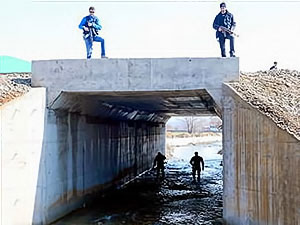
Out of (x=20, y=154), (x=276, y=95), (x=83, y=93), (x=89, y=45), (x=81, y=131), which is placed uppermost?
(x=89, y=45)

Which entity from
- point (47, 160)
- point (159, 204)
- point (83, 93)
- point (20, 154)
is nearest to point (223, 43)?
point (83, 93)

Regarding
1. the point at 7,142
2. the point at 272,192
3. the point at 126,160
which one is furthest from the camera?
the point at 126,160

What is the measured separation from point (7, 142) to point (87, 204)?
5.71 m

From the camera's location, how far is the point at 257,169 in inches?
373

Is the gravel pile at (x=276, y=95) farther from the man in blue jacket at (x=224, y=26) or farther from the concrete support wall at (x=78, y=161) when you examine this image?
the concrete support wall at (x=78, y=161)

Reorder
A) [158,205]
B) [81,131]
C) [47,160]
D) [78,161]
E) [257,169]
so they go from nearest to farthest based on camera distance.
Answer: [257,169] < [47,160] < [78,161] < [81,131] < [158,205]

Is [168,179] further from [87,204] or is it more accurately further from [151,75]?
[151,75]

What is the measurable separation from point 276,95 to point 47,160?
6.75m

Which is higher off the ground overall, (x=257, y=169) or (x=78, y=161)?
(x=257, y=169)

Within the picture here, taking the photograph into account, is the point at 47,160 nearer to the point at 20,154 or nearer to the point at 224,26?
the point at 20,154

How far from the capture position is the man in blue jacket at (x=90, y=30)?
1243cm

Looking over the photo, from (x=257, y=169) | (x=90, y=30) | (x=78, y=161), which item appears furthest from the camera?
(x=78, y=161)

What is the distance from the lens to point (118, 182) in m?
19.0

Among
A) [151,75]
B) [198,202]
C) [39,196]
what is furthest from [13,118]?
[198,202]
